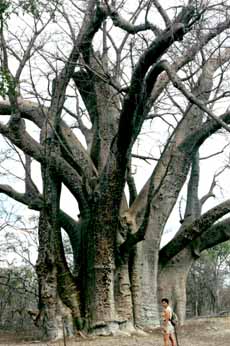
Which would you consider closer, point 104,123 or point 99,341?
point 99,341

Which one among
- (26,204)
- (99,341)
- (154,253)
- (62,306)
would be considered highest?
(26,204)

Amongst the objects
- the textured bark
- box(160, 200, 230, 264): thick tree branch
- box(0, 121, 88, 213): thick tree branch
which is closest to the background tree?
box(160, 200, 230, 264): thick tree branch

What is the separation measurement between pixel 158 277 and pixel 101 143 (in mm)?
3350

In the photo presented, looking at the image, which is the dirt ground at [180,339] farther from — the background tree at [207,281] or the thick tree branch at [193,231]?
the background tree at [207,281]

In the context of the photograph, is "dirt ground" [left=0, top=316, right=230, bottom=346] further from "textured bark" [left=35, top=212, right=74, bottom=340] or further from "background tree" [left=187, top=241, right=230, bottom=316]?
"background tree" [left=187, top=241, right=230, bottom=316]

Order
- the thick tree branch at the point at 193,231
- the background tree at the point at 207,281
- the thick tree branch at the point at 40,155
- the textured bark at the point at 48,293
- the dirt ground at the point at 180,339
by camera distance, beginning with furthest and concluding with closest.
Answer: the background tree at the point at 207,281 → the thick tree branch at the point at 193,231 → the thick tree branch at the point at 40,155 → the textured bark at the point at 48,293 → the dirt ground at the point at 180,339

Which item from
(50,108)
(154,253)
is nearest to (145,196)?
(154,253)

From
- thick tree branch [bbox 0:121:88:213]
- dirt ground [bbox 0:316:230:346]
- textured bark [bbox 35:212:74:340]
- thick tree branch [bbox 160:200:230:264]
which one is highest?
thick tree branch [bbox 0:121:88:213]

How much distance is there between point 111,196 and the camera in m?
11.5

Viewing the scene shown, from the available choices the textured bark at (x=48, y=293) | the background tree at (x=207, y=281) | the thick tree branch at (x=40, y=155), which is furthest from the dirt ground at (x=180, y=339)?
the background tree at (x=207, y=281)

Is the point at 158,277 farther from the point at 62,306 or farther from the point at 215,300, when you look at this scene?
the point at 215,300

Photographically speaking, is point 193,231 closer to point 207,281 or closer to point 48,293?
point 48,293

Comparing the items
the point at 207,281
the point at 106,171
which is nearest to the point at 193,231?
the point at 106,171

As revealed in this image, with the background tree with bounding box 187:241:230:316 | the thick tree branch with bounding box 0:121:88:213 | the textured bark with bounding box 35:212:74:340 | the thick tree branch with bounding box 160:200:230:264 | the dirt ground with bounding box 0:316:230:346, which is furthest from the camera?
the background tree with bounding box 187:241:230:316
